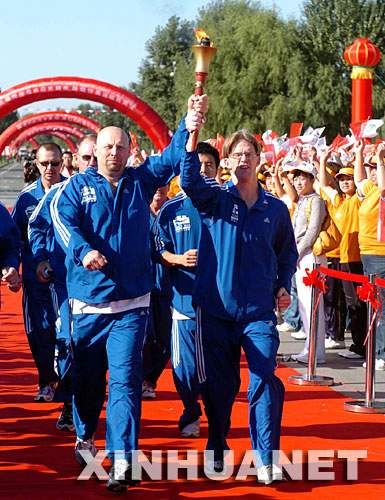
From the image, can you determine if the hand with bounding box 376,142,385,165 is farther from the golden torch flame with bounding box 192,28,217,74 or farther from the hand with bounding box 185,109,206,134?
the golden torch flame with bounding box 192,28,217,74

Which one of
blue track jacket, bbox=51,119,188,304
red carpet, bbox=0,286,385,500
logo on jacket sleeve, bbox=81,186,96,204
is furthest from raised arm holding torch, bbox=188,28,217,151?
red carpet, bbox=0,286,385,500

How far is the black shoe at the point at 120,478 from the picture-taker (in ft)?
20.4

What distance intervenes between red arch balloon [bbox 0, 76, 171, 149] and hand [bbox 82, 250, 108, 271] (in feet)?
94.1

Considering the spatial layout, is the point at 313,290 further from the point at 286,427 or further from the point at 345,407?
the point at 286,427

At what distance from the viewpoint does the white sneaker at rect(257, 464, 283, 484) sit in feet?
21.2

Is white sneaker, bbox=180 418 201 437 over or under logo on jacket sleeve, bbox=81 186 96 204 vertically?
under

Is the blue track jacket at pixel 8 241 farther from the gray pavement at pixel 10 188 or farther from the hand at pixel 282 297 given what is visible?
the gray pavement at pixel 10 188

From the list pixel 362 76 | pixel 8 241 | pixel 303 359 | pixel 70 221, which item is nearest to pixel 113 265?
pixel 70 221

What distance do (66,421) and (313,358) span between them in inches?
124

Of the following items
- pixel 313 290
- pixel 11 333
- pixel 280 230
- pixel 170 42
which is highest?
pixel 170 42

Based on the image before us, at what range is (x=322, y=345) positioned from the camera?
11.8 meters

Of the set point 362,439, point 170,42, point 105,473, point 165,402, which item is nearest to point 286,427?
point 362,439

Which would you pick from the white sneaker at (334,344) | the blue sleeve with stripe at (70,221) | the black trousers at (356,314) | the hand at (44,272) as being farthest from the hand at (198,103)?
the white sneaker at (334,344)

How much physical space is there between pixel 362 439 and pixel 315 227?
3.90 meters
